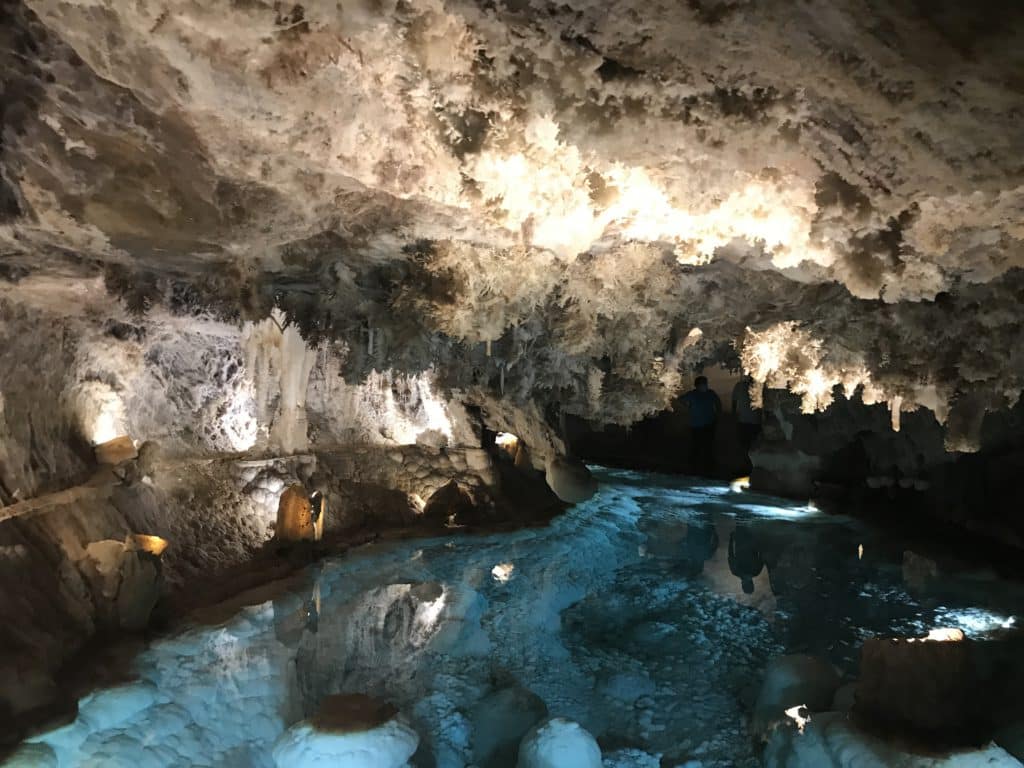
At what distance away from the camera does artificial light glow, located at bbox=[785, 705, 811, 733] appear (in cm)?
416

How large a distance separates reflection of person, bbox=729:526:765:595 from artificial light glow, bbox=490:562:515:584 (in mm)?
2721

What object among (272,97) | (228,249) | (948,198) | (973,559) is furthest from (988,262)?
(973,559)

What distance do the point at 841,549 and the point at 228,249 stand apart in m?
8.82

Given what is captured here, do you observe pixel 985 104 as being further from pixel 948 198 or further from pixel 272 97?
pixel 272 97

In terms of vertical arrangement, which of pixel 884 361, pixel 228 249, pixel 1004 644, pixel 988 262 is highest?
pixel 228 249

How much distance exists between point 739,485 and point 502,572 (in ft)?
27.4

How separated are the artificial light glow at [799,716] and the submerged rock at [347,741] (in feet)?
8.05

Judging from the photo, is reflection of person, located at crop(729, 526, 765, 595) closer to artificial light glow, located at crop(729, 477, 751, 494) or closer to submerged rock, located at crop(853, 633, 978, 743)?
submerged rock, located at crop(853, 633, 978, 743)

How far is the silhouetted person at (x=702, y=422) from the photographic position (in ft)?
50.2

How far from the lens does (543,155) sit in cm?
320

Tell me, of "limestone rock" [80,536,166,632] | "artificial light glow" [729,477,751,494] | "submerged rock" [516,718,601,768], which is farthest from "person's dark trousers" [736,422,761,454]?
"limestone rock" [80,536,166,632]

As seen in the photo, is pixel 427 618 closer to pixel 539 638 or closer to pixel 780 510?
pixel 539 638

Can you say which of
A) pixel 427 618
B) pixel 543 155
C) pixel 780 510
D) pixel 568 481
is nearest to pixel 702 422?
pixel 780 510

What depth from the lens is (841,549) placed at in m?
9.29
